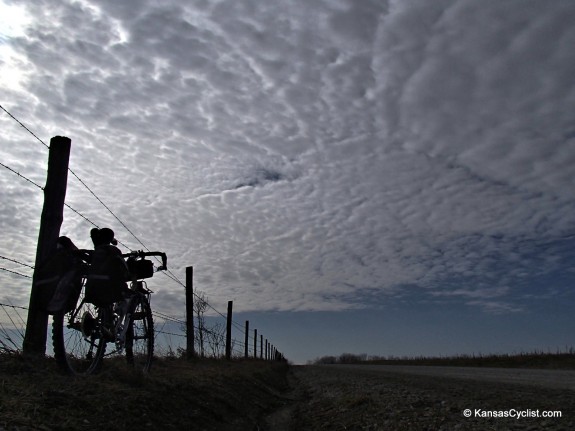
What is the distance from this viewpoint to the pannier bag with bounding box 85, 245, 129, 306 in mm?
5031

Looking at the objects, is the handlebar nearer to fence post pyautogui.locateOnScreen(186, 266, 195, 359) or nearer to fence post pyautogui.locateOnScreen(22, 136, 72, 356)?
fence post pyautogui.locateOnScreen(22, 136, 72, 356)

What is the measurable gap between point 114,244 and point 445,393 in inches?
227

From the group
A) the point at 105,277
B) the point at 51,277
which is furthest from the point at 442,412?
the point at 51,277

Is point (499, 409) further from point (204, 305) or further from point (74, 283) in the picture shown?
point (204, 305)

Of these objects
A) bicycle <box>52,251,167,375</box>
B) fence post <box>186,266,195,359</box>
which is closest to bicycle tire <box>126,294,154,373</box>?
bicycle <box>52,251,167,375</box>

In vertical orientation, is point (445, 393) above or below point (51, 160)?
below

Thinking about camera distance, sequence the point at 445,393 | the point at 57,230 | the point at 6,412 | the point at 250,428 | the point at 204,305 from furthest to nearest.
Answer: the point at 204,305, the point at 445,393, the point at 250,428, the point at 57,230, the point at 6,412

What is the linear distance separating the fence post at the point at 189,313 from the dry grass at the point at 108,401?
18.1 ft

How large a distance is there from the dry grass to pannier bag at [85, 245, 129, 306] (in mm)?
Answer: 831

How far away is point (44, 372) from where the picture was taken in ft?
14.9

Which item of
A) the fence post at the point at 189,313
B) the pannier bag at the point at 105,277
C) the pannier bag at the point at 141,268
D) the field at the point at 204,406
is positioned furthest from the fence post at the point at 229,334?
the pannier bag at the point at 105,277

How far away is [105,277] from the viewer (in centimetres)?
513

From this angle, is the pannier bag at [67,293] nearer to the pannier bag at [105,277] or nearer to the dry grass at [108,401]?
the pannier bag at [105,277]

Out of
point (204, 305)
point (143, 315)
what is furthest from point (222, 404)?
point (204, 305)
